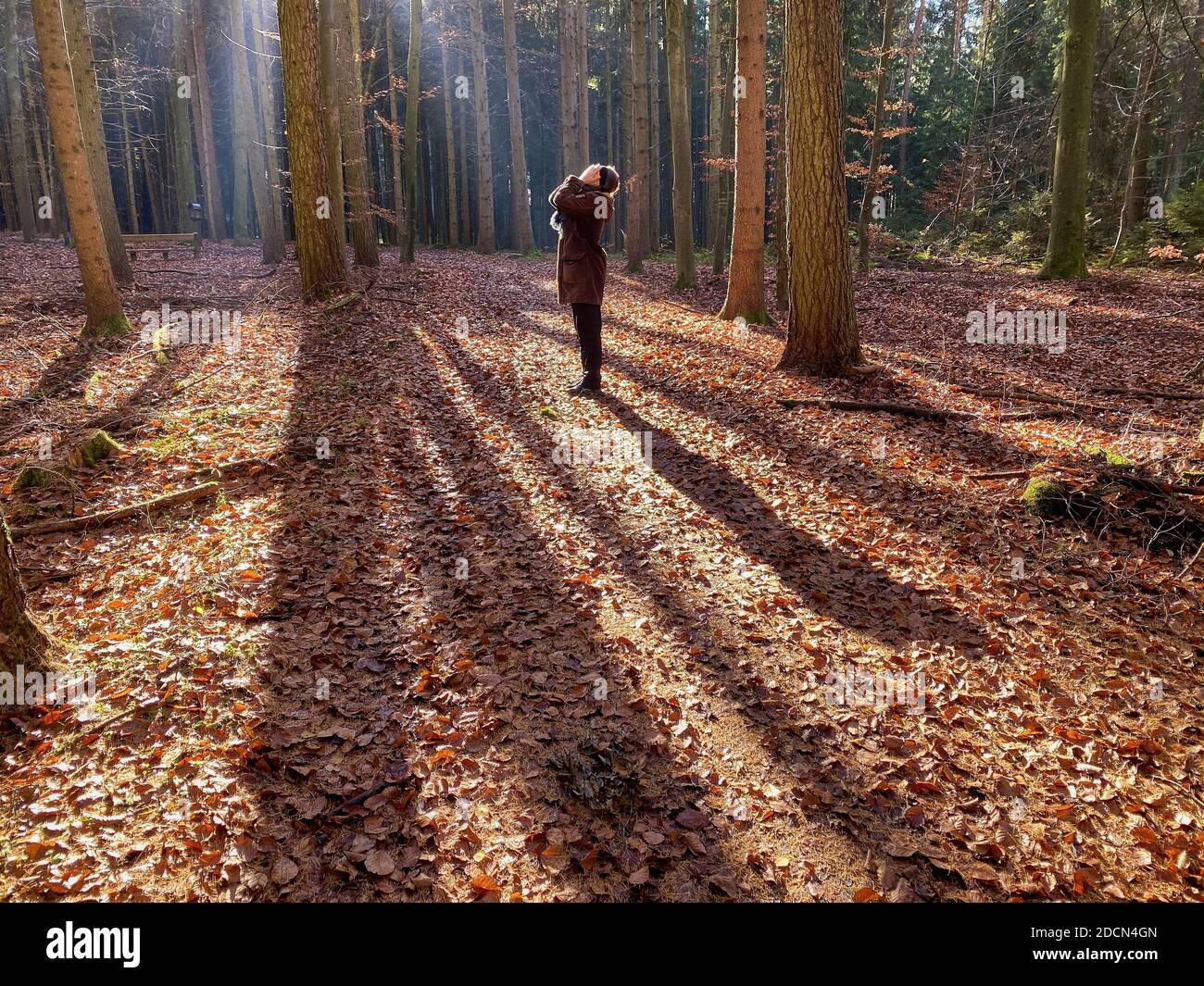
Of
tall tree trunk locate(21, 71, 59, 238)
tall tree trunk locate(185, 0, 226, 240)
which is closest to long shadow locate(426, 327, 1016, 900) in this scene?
tall tree trunk locate(185, 0, 226, 240)

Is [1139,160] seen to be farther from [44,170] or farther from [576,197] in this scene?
[44,170]

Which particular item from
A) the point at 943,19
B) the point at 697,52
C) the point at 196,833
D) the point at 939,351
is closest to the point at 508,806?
the point at 196,833

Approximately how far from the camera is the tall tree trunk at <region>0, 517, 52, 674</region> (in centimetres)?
362

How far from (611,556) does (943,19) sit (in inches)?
1719

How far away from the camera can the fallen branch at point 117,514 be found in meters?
5.39

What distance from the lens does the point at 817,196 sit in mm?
8719

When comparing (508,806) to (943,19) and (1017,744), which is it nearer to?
(1017,744)

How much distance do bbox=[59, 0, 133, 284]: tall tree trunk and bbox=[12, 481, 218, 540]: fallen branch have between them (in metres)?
9.76

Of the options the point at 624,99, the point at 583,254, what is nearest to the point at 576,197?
the point at 583,254

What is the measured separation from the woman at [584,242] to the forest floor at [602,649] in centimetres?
109

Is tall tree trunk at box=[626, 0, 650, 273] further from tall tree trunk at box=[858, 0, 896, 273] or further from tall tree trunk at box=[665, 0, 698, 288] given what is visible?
tall tree trunk at box=[858, 0, 896, 273]

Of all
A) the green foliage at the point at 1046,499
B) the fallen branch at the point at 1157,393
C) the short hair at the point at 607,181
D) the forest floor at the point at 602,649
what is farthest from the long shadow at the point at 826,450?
the short hair at the point at 607,181

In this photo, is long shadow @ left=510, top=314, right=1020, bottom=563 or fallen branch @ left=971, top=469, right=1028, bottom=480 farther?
fallen branch @ left=971, top=469, right=1028, bottom=480

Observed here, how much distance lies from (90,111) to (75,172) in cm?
590
